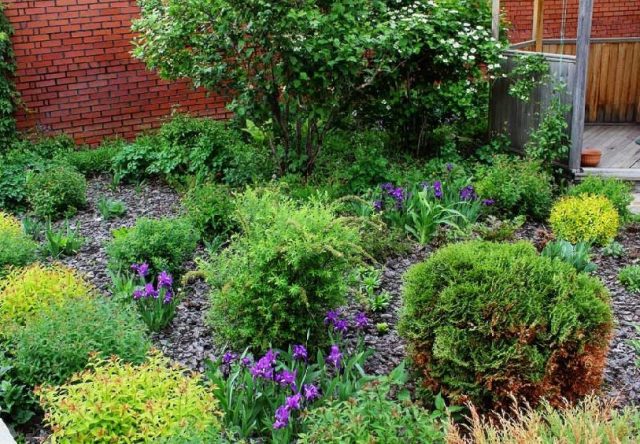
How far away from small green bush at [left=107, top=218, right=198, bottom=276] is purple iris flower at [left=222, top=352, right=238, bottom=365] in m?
1.25

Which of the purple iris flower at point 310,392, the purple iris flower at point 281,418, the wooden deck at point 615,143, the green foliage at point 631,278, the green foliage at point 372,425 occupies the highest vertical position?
the green foliage at point 372,425

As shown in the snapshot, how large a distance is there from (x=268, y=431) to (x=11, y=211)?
4.80 meters

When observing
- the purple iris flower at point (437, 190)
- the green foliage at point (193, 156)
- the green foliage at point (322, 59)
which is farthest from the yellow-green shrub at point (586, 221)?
the green foliage at point (193, 156)

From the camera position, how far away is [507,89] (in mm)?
8258

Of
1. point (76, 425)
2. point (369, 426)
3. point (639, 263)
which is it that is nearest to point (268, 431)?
point (369, 426)

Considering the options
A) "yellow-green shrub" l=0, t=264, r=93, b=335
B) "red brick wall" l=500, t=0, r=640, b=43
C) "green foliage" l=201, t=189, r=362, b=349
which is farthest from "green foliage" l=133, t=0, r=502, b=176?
"yellow-green shrub" l=0, t=264, r=93, b=335

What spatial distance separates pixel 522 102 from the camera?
8.03 m

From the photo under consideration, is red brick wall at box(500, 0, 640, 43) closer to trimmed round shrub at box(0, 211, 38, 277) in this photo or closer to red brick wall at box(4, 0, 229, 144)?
red brick wall at box(4, 0, 229, 144)

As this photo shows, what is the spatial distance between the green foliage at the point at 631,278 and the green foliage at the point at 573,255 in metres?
0.36

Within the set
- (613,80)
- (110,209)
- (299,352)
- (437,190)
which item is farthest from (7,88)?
(613,80)

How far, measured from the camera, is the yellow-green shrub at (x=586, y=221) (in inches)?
234

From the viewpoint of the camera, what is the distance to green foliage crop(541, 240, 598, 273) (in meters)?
5.05

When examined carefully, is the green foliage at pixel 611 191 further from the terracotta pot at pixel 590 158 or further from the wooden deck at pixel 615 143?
the wooden deck at pixel 615 143

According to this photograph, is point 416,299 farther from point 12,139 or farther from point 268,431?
point 12,139
